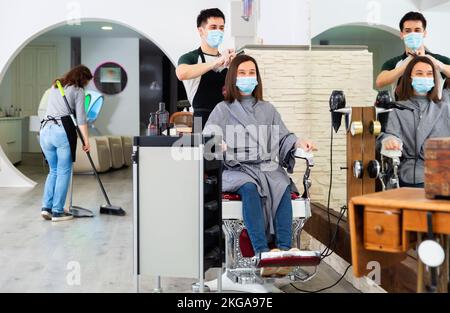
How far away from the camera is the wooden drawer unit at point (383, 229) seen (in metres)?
1.87

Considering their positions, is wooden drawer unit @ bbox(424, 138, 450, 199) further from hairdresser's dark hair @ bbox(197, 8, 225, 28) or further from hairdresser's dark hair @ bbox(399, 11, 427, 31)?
hairdresser's dark hair @ bbox(197, 8, 225, 28)

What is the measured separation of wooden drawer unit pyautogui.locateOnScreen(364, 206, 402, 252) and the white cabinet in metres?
8.72

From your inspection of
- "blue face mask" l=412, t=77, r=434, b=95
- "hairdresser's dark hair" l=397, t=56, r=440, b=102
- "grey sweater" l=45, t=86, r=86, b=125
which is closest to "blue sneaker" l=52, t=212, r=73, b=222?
"grey sweater" l=45, t=86, r=86, b=125

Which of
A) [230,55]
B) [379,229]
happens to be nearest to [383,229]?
[379,229]

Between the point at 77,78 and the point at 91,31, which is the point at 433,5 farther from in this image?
the point at 91,31

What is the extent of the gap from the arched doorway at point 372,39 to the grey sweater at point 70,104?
2200 millimetres

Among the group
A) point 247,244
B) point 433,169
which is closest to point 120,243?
point 247,244

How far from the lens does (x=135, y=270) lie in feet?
9.67

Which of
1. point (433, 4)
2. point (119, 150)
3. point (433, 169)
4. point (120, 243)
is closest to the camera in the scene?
point (433, 169)

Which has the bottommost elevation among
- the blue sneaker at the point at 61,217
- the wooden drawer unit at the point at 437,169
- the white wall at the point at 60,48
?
the blue sneaker at the point at 61,217

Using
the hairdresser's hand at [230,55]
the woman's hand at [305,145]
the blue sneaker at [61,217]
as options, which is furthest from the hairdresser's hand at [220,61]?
the blue sneaker at [61,217]

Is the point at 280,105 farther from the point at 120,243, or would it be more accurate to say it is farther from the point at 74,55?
the point at 74,55

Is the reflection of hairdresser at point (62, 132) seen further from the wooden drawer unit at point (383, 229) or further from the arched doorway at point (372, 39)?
the wooden drawer unit at point (383, 229)

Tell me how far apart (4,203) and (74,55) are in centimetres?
581
